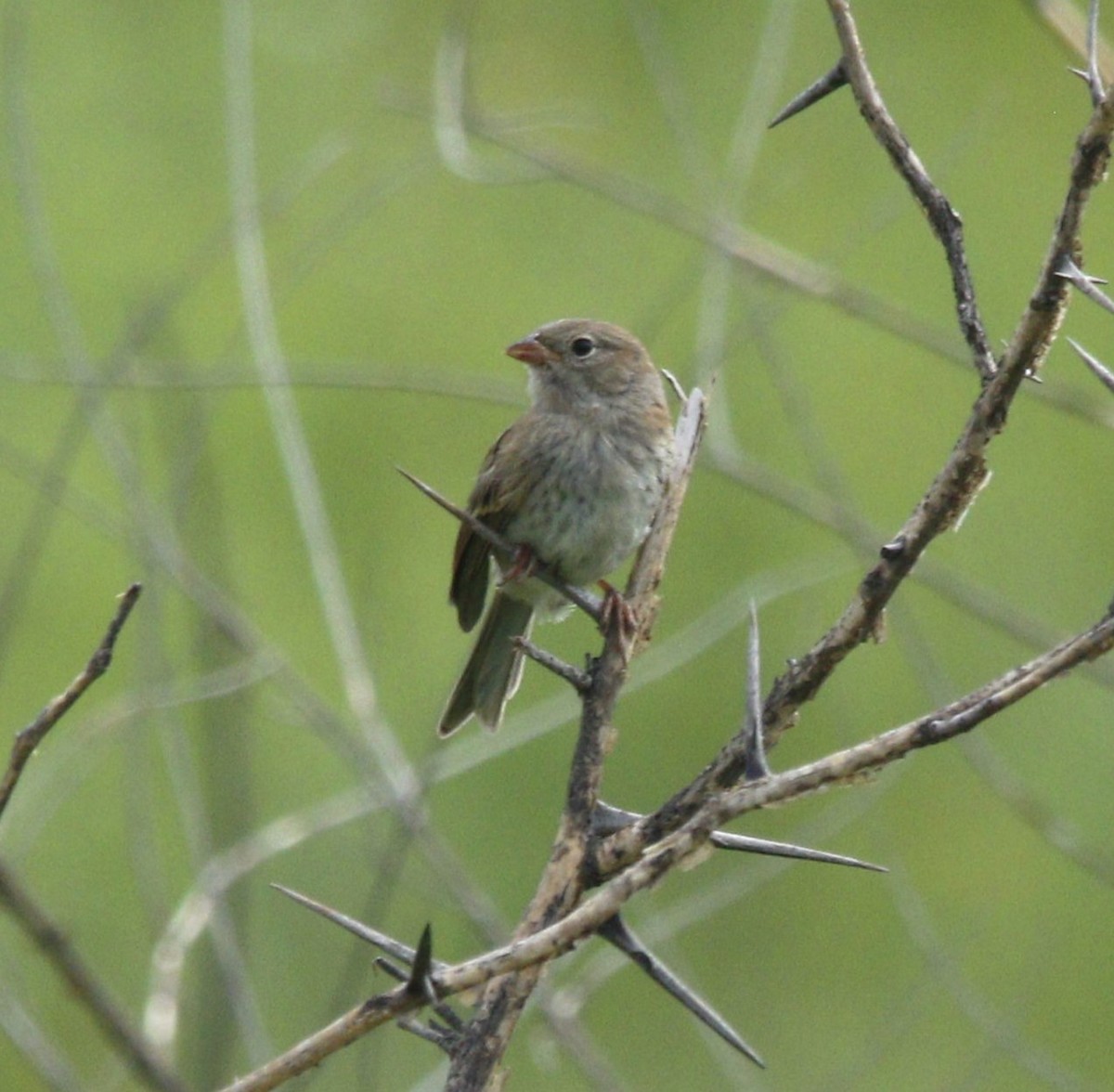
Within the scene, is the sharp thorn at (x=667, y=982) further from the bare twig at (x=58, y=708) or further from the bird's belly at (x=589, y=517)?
the bird's belly at (x=589, y=517)

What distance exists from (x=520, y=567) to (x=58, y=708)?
3.39 meters

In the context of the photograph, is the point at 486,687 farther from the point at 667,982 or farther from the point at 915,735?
the point at 915,735

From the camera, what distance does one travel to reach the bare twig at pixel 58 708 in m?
1.81

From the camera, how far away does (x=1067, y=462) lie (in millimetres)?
10719

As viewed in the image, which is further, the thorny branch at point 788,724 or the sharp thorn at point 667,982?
the sharp thorn at point 667,982

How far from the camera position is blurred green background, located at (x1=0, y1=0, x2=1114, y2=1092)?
4.87m

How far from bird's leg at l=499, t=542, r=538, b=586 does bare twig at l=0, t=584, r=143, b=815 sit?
3.22 meters

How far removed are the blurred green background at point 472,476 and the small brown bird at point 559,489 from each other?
0.68 feet

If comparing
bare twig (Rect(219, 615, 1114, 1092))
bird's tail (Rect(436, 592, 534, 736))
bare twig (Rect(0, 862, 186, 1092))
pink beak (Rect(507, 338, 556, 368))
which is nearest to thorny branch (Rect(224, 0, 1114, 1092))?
bare twig (Rect(219, 615, 1114, 1092))

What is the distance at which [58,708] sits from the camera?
5.96ft

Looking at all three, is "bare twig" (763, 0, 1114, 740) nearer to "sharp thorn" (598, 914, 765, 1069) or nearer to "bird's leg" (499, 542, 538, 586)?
"sharp thorn" (598, 914, 765, 1069)

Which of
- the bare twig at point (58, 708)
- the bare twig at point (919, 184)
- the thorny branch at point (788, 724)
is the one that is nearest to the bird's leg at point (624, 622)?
the thorny branch at point (788, 724)

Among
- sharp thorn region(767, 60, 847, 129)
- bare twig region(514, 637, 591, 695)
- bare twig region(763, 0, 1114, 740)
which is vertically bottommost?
bare twig region(514, 637, 591, 695)

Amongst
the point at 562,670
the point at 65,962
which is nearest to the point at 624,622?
the point at 562,670
